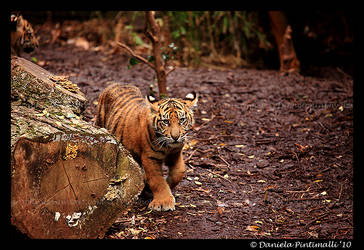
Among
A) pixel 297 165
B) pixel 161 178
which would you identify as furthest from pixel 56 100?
pixel 297 165

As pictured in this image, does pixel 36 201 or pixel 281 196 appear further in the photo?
pixel 281 196

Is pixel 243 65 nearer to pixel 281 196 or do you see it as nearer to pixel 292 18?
pixel 292 18

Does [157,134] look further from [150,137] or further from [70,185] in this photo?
[70,185]

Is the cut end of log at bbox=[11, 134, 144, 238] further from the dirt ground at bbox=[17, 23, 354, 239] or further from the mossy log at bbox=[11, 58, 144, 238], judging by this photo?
the dirt ground at bbox=[17, 23, 354, 239]

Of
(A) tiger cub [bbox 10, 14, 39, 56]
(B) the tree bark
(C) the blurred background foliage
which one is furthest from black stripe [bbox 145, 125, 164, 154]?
(B) the tree bark

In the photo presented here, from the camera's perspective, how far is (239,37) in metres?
11.2

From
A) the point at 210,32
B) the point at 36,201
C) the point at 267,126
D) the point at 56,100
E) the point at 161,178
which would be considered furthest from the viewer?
the point at 210,32

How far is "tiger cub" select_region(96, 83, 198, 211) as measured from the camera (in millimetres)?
4504

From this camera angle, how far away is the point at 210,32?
36.2ft

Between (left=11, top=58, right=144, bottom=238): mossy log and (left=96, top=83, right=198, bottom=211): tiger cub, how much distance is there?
0.82 metres

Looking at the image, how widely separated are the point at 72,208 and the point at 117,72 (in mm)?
6164

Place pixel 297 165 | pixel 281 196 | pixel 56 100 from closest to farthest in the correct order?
pixel 56 100, pixel 281 196, pixel 297 165

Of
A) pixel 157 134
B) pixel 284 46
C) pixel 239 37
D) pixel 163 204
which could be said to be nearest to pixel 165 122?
pixel 157 134


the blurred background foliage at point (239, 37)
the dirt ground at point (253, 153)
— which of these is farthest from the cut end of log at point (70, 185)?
the blurred background foliage at point (239, 37)
